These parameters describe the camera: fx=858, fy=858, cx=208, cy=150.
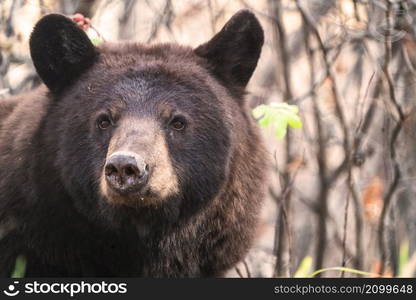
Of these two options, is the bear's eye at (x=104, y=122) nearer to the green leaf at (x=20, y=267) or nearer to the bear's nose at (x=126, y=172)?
the bear's nose at (x=126, y=172)

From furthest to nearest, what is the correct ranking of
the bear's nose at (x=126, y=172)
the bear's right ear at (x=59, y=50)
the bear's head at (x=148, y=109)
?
the bear's right ear at (x=59, y=50)
the bear's head at (x=148, y=109)
the bear's nose at (x=126, y=172)

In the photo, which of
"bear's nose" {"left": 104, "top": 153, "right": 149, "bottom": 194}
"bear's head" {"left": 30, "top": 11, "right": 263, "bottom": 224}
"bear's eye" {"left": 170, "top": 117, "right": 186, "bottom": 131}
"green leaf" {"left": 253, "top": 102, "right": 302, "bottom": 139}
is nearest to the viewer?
"bear's nose" {"left": 104, "top": 153, "right": 149, "bottom": 194}

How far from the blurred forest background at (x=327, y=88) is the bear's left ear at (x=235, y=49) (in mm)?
2497

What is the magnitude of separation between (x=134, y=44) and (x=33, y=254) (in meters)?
1.45

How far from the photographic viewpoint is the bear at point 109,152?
4.93m

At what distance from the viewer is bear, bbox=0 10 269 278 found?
493 cm

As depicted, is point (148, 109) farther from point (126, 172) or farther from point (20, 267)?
point (20, 267)

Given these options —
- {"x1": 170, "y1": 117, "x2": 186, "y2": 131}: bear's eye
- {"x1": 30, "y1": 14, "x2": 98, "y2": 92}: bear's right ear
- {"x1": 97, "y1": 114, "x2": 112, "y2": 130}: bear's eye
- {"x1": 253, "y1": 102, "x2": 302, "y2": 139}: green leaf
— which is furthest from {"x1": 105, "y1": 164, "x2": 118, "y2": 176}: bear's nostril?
{"x1": 253, "y1": 102, "x2": 302, "y2": 139}: green leaf

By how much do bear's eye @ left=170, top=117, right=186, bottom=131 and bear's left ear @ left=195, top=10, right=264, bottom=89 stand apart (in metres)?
0.53

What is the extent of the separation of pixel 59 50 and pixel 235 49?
1.09 m

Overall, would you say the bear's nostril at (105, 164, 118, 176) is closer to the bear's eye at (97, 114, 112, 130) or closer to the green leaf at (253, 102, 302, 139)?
the bear's eye at (97, 114, 112, 130)

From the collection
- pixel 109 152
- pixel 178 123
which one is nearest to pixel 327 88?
pixel 178 123

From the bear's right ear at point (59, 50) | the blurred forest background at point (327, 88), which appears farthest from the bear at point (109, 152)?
the blurred forest background at point (327, 88)

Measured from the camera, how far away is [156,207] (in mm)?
4852
